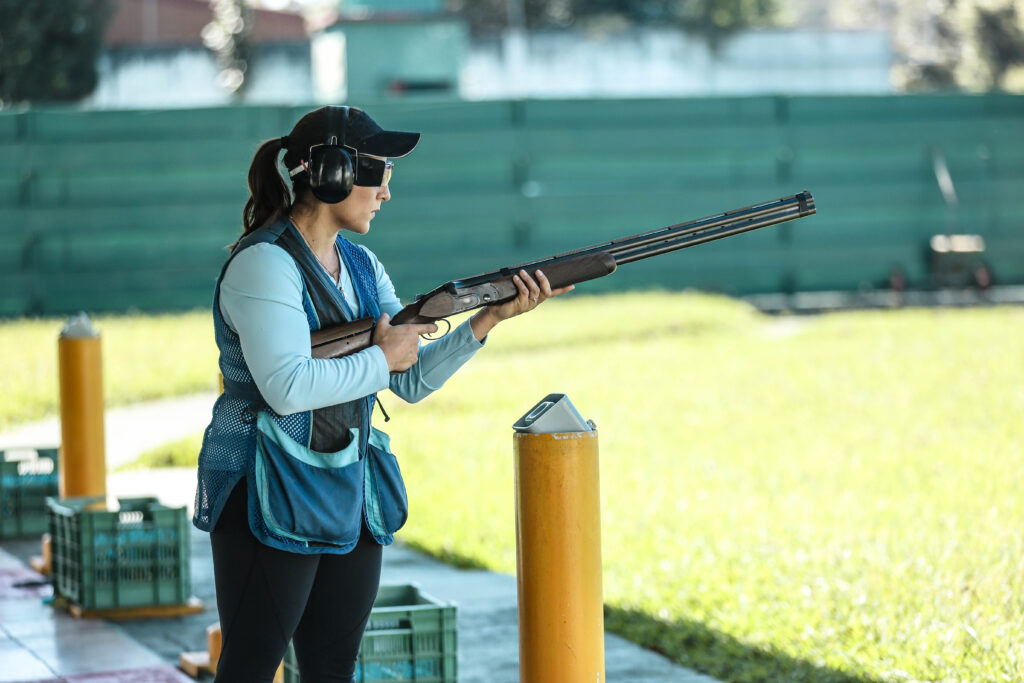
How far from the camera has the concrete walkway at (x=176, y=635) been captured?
5383mm

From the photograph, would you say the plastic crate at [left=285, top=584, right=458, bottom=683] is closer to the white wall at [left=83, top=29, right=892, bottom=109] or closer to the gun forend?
the gun forend

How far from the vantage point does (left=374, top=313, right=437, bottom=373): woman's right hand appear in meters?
3.40

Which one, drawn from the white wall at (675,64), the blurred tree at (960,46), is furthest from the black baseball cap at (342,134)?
the blurred tree at (960,46)

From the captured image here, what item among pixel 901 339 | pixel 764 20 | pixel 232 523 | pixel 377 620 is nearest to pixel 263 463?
pixel 232 523

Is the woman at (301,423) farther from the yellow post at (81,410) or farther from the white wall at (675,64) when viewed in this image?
the white wall at (675,64)

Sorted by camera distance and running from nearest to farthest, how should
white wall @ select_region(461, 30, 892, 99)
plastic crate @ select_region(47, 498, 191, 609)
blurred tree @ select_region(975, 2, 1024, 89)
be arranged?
plastic crate @ select_region(47, 498, 191, 609), white wall @ select_region(461, 30, 892, 99), blurred tree @ select_region(975, 2, 1024, 89)

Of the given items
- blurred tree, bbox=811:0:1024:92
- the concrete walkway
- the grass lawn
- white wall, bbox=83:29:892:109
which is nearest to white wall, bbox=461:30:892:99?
white wall, bbox=83:29:892:109

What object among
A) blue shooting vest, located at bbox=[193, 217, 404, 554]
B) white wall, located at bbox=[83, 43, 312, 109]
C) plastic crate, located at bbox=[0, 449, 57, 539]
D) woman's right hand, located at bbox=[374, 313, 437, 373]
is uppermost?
white wall, located at bbox=[83, 43, 312, 109]

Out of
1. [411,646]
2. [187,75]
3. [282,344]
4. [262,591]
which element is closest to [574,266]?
[282,344]

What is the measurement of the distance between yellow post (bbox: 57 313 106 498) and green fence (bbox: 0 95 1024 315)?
11811 mm

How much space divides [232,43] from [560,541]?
122 feet

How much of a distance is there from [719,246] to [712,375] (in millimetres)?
7667

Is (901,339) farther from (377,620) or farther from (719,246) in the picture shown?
(377,620)

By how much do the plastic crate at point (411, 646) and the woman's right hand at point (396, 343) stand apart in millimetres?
1276
